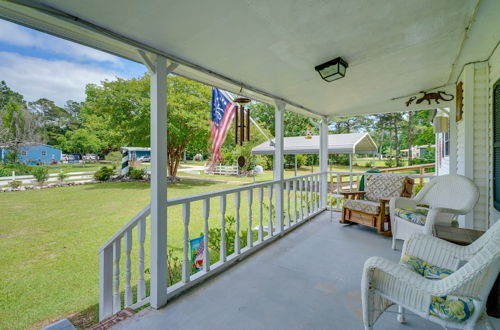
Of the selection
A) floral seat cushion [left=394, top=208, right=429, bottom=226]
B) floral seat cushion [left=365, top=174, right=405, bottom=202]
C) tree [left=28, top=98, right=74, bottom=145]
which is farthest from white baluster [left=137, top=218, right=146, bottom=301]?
tree [left=28, top=98, right=74, bottom=145]

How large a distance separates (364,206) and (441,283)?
2.98 m

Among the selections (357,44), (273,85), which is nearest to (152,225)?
(273,85)

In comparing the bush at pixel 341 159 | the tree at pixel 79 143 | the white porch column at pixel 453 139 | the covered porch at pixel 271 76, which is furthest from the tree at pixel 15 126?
the bush at pixel 341 159

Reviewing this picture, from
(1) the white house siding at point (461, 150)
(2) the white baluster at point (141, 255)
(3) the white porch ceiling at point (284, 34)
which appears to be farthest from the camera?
(1) the white house siding at point (461, 150)

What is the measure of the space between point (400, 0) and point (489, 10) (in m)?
0.95

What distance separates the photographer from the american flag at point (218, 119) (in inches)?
126

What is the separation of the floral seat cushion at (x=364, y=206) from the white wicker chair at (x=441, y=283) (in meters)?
2.30

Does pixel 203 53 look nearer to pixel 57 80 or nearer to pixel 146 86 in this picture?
pixel 57 80

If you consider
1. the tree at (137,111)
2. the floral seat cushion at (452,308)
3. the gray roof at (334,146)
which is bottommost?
the floral seat cushion at (452,308)

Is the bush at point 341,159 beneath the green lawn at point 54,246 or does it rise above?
above

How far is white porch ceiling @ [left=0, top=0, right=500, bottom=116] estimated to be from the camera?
1.48 metres

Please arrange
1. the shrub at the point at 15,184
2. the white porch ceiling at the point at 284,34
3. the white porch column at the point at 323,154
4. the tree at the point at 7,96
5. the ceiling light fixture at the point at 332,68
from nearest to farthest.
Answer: the white porch ceiling at the point at 284,34
the ceiling light fixture at the point at 332,68
the tree at the point at 7,96
the white porch column at the point at 323,154
the shrub at the point at 15,184

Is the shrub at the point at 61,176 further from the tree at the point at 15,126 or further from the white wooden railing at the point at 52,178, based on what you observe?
the tree at the point at 15,126

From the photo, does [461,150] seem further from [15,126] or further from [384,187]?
[15,126]
